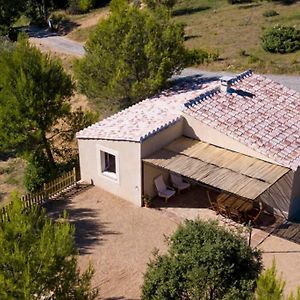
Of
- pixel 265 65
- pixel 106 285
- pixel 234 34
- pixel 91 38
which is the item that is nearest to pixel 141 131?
pixel 106 285

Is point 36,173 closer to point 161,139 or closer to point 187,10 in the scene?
point 161,139

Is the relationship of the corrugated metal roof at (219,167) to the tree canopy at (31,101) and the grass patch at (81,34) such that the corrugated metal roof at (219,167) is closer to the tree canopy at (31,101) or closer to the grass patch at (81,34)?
the tree canopy at (31,101)

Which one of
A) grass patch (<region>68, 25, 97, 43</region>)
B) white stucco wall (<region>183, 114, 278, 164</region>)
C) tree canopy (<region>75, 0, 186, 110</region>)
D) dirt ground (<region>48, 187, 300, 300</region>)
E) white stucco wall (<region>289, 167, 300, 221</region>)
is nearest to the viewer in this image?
dirt ground (<region>48, 187, 300, 300</region>)

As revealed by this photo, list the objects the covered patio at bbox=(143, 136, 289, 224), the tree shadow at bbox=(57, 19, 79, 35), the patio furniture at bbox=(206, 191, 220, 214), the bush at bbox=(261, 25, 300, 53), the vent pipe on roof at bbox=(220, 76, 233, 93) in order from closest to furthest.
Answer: the covered patio at bbox=(143, 136, 289, 224) → the patio furniture at bbox=(206, 191, 220, 214) → the vent pipe on roof at bbox=(220, 76, 233, 93) → the bush at bbox=(261, 25, 300, 53) → the tree shadow at bbox=(57, 19, 79, 35)

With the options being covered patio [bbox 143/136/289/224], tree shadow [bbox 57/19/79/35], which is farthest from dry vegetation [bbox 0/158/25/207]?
tree shadow [bbox 57/19/79/35]

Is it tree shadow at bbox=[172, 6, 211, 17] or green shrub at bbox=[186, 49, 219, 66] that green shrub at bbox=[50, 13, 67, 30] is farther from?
green shrub at bbox=[186, 49, 219, 66]

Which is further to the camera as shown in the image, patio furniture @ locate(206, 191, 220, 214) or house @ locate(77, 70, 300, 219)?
patio furniture @ locate(206, 191, 220, 214)
